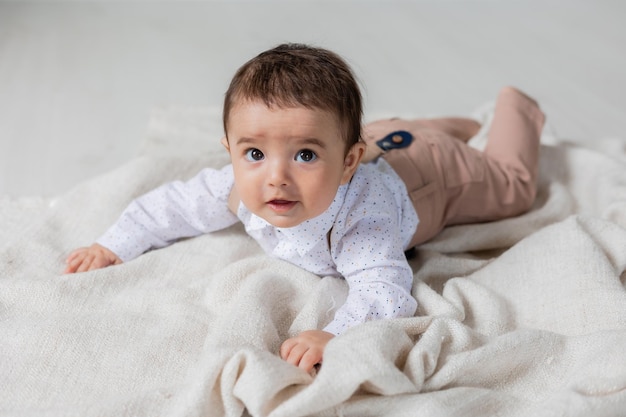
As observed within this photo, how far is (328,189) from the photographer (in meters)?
1.19

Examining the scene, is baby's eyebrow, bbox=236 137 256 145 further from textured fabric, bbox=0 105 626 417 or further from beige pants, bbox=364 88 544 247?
beige pants, bbox=364 88 544 247

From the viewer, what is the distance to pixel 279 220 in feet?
3.93

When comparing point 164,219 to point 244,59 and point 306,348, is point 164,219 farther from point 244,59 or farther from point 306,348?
point 244,59

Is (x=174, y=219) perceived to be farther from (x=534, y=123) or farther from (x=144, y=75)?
(x=144, y=75)

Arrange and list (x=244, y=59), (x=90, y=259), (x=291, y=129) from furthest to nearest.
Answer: (x=244, y=59) → (x=90, y=259) → (x=291, y=129)

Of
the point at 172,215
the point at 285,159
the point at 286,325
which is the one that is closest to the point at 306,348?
the point at 286,325

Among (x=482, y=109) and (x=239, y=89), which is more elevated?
(x=239, y=89)

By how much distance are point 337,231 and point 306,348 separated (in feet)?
0.74

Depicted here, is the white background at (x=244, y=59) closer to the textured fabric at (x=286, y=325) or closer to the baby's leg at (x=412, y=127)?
the baby's leg at (x=412, y=127)

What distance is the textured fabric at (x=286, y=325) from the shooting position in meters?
1.07

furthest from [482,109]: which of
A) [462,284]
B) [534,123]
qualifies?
[462,284]

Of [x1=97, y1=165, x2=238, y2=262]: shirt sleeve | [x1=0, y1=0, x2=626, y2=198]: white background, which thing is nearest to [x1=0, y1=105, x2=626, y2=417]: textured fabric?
[x1=97, y1=165, x2=238, y2=262]: shirt sleeve

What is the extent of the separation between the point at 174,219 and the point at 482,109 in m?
0.90

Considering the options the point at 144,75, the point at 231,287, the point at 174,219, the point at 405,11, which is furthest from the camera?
the point at 405,11
